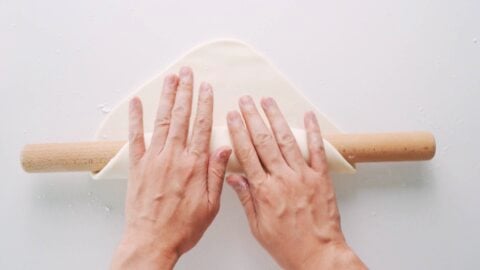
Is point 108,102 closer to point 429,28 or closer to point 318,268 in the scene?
point 318,268

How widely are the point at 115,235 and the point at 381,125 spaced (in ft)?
2.02

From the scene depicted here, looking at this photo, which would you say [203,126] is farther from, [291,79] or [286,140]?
[291,79]

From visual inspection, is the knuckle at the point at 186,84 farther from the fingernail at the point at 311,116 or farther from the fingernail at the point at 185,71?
the fingernail at the point at 311,116

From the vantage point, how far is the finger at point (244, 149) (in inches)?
31.8

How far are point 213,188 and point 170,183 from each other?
78mm

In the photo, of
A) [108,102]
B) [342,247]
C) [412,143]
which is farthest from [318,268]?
[108,102]

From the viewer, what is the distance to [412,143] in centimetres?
87

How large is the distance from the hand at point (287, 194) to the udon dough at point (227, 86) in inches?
2.7

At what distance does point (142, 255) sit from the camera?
2.45ft

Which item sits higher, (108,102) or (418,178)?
(108,102)

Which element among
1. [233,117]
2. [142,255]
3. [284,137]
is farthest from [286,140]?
[142,255]

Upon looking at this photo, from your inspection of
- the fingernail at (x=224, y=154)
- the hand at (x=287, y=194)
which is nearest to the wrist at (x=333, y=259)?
the hand at (x=287, y=194)

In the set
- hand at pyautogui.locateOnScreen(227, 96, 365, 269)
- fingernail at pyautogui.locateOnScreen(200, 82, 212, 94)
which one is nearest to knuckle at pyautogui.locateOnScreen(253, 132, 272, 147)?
hand at pyautogui.locateOnScreen(227, 96, 365, 269)

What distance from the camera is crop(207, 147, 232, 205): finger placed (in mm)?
806
